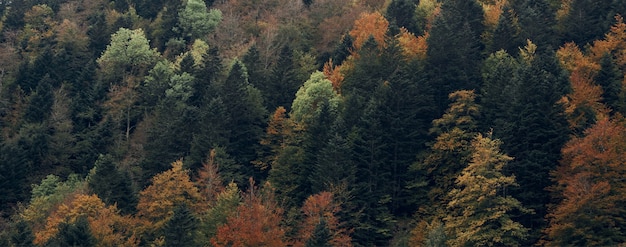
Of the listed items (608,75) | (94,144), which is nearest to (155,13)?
(94,144)

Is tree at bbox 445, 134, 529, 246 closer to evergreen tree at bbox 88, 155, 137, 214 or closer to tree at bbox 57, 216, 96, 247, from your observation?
tree at bbox 57, 216, 96, 247

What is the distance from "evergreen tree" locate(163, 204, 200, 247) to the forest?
0.17 m

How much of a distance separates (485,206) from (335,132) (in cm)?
1535

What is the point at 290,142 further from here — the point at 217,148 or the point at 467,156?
the point at 467,156

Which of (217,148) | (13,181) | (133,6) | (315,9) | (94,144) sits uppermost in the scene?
(315,9)

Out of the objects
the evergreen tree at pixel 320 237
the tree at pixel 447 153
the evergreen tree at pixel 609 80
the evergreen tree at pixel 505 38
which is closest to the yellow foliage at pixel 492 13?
the evergreen tree at pixel 505 38

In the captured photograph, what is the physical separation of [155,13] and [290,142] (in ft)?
164

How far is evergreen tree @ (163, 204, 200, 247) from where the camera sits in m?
58.4

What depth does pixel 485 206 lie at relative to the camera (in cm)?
5772

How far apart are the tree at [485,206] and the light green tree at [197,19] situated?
5210 centimetres

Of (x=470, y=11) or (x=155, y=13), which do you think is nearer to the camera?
(x=470, y=11)

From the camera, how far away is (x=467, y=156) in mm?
63375

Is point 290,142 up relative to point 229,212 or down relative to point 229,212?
up

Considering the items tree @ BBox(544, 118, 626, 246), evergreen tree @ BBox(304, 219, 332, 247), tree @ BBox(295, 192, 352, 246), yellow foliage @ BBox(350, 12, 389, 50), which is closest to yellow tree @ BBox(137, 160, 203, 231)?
tree @ BBox(295, 192, 352, 246)
